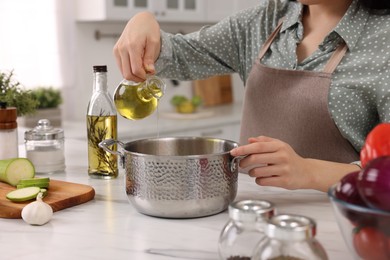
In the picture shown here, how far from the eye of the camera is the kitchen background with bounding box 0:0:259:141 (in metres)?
3.16

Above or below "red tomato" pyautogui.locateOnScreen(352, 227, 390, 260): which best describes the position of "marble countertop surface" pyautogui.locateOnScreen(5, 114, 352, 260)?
below

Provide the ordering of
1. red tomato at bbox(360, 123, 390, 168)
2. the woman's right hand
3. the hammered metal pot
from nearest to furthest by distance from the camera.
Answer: red tomato at bbox(360, 123, 390, 168) → the hammered metal pot → the woman's right hand

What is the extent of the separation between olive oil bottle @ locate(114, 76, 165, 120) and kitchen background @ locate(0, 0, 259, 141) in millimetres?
1926

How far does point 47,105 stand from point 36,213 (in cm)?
213

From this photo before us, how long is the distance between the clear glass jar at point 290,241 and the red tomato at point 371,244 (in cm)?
5

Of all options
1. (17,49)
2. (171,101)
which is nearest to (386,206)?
(17,49)

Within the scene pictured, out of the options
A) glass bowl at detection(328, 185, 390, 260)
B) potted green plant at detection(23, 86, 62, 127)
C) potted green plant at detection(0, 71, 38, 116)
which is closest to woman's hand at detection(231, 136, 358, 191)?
glass bowl at detection(328, 185, 390, 260)

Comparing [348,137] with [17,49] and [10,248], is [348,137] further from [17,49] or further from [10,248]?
[17,49]

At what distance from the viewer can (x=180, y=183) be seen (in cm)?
103

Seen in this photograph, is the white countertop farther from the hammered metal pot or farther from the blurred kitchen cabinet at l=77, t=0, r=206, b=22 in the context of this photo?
the blurred kitchen cabinet at l=77, t=0, r=206, b=22

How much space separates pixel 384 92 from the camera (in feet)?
4.68

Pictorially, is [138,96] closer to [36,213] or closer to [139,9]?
[36,213]

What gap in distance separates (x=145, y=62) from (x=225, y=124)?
2.24 meters

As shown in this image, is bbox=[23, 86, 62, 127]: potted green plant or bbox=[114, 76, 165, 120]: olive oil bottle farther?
bbox=[23, 86, 62, 127]: potted green plant
